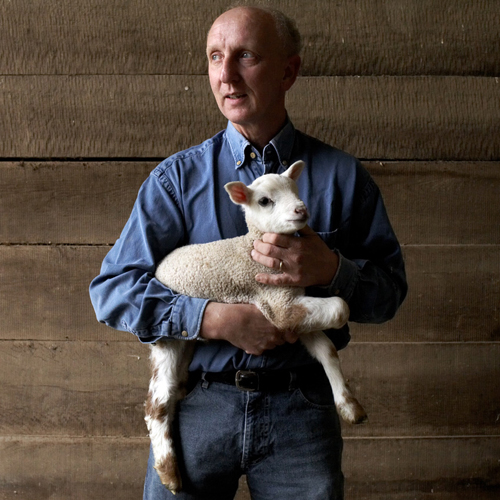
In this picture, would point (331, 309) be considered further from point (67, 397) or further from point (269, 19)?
point (67, 397)

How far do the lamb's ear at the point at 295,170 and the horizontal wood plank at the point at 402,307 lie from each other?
92 cm

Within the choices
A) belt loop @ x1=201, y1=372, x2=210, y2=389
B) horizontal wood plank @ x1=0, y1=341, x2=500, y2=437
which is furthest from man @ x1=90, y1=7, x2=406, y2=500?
horizontal wood plank @ x1=0, y1=341, x2=500, y2=437

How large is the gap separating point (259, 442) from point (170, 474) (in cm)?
19

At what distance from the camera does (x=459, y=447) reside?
2.05 metres

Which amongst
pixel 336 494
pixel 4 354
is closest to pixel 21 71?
pixel 4 354

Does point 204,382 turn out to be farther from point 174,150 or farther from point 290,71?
point 174,150

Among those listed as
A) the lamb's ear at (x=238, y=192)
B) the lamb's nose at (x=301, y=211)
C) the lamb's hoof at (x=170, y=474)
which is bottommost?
the lamb's hoof at (x=170, y=474)

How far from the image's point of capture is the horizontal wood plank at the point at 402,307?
6.36ft

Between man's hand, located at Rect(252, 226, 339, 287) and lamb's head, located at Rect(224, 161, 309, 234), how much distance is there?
0.08ft

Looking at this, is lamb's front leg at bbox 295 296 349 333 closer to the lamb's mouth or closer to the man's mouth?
the lamb's mouth

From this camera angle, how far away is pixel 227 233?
1235 millimetres

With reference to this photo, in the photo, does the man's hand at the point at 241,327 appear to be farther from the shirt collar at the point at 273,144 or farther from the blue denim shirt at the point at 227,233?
the shirt collar at the point at 273,144

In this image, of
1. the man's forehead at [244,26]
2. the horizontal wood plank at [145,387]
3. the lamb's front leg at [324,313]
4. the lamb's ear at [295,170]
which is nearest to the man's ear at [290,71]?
the man's forehead at [244,26]

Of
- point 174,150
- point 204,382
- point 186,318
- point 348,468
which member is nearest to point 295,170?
point 186,318
